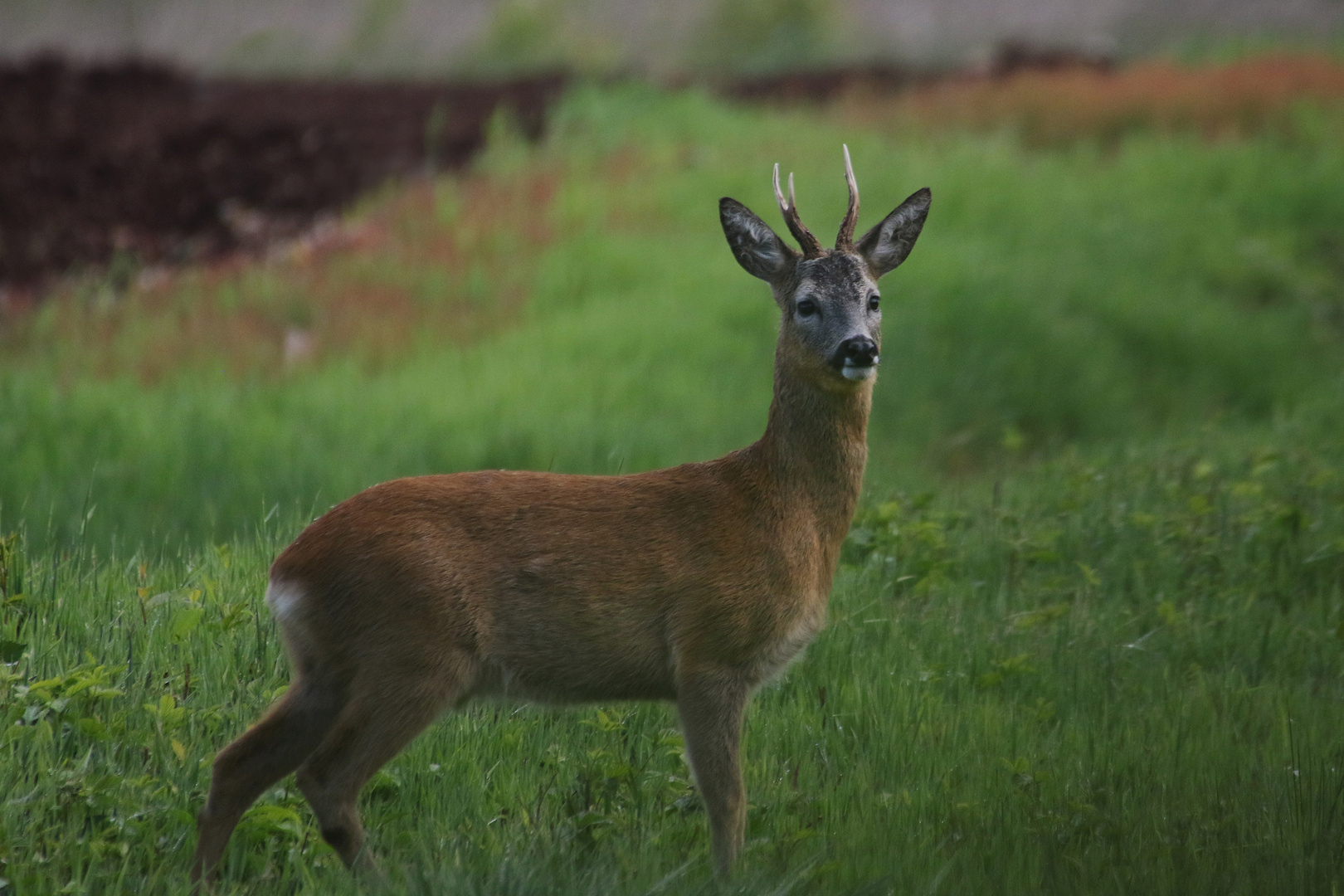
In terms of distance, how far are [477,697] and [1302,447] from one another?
6.15m

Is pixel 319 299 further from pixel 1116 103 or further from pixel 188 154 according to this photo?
pixel 1116 103

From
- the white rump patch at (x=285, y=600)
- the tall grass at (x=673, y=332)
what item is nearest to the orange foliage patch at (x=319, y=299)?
the tall grass at (x=673, y=332)

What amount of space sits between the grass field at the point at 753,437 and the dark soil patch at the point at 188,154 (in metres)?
0.92

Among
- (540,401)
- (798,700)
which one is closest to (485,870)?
(798,700)

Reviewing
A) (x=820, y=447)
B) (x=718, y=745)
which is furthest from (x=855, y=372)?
(x=718, y=745)

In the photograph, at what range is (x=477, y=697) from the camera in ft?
14.3

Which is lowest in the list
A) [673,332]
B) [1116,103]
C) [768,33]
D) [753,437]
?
[753,437]

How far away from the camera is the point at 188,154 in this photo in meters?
15.6

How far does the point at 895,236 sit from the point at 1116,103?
12885 mm

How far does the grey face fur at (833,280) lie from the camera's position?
4.71 meters

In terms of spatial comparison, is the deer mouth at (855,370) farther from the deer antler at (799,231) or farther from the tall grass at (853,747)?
the tall grass at (853,747)

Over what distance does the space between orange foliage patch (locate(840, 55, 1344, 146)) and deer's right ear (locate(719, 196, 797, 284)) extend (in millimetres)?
Answer: 11953

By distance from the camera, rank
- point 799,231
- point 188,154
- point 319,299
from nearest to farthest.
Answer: point 799,231
point 319,299
point 188,154

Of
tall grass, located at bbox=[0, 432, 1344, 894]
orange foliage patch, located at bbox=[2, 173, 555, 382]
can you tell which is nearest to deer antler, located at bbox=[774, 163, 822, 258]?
tall grass, located at bbox=[0, 432, 1344, 894]
